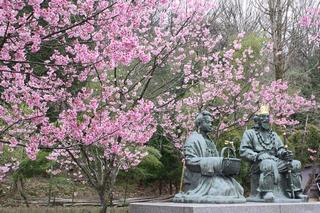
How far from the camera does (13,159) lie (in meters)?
12.2

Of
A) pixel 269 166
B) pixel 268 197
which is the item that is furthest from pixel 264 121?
pixel 268 197

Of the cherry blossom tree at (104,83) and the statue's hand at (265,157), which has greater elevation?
the cherry blossom tree at (104,83)

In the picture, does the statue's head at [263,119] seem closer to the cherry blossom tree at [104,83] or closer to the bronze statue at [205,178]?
the bronze statue at [205,178]

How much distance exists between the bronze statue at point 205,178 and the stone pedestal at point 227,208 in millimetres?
335

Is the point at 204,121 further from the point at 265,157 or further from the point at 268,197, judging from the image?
the point at 268,197

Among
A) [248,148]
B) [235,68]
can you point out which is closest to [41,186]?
[235,68]

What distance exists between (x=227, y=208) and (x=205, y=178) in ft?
3.17

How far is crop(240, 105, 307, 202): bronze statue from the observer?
25.0 ft

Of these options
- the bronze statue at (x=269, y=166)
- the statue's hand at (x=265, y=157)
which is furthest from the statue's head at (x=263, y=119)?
the statue's hand at (x=265, y=157)

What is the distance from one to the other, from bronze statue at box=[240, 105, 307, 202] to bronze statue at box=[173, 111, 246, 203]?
60 centimetres

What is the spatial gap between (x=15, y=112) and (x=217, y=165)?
10.8 ft

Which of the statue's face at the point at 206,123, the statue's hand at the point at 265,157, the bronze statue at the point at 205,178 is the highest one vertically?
the statue's face at the point at 206,123

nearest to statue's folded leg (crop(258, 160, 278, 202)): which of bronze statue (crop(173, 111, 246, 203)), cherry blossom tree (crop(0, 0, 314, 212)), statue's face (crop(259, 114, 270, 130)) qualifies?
bronze statue (crop(173, 111, 246, 203))

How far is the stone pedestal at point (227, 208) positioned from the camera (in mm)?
5977
